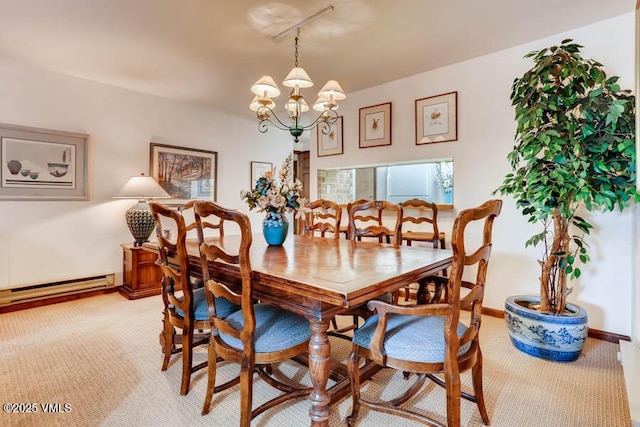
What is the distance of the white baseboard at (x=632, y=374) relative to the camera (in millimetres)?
1341

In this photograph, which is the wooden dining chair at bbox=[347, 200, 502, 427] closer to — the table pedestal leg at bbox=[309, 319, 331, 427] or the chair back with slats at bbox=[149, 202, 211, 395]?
the table pedestal leg at bbox=[309, 319, 331, 427]

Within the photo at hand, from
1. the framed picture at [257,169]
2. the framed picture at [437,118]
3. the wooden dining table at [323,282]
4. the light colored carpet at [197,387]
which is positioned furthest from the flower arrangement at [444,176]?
the framed picture at [257,169]

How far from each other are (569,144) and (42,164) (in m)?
4.68

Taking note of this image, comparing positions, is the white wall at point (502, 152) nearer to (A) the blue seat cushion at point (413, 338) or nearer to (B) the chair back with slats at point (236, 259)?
(A) the blue seat cushion at point (413, 338)

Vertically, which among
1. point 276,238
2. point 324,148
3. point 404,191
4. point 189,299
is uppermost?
point 324,148

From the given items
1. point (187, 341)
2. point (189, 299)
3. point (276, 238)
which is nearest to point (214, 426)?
point (187, 341)

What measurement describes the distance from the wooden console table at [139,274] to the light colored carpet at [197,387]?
3.04ft

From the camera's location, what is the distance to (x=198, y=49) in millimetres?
2854

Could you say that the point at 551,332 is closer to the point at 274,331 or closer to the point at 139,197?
the point at 274,331

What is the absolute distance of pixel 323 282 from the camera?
122 centimetres

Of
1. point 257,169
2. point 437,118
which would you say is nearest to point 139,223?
point 257,169

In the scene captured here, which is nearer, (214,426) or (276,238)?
(214,426)

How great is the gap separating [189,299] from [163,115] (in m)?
3.33

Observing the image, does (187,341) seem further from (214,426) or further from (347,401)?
(347,401)
